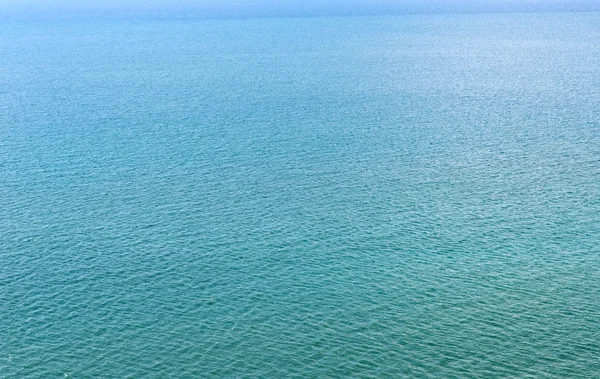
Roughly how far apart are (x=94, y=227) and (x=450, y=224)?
21026 mm

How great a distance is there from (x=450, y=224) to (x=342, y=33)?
106958 millimetres

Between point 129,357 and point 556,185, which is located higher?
point 556,185

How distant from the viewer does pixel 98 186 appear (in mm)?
52125

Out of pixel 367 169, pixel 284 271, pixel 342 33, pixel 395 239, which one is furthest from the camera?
pixel 342 33

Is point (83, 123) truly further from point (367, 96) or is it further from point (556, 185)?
point (556, 185)

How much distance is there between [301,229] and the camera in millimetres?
45000

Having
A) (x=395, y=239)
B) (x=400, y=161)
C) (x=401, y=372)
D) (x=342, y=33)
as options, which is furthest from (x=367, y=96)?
(x=342, y=33)

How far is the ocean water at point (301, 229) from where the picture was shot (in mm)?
33188

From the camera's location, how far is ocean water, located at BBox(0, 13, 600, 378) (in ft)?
109

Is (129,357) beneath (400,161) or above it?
beneath

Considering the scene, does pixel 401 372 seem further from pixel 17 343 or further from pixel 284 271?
pixel 17 343

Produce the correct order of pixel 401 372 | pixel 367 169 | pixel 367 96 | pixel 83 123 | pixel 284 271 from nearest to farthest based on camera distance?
pixel 401 372 → pixel 284 271 → pixel 367 169 → pixel 83 123 → pixel 367 96

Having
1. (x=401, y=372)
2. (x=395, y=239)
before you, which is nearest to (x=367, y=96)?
→ (x=395, y=239)

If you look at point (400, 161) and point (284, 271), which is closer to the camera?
point (284, 271)
